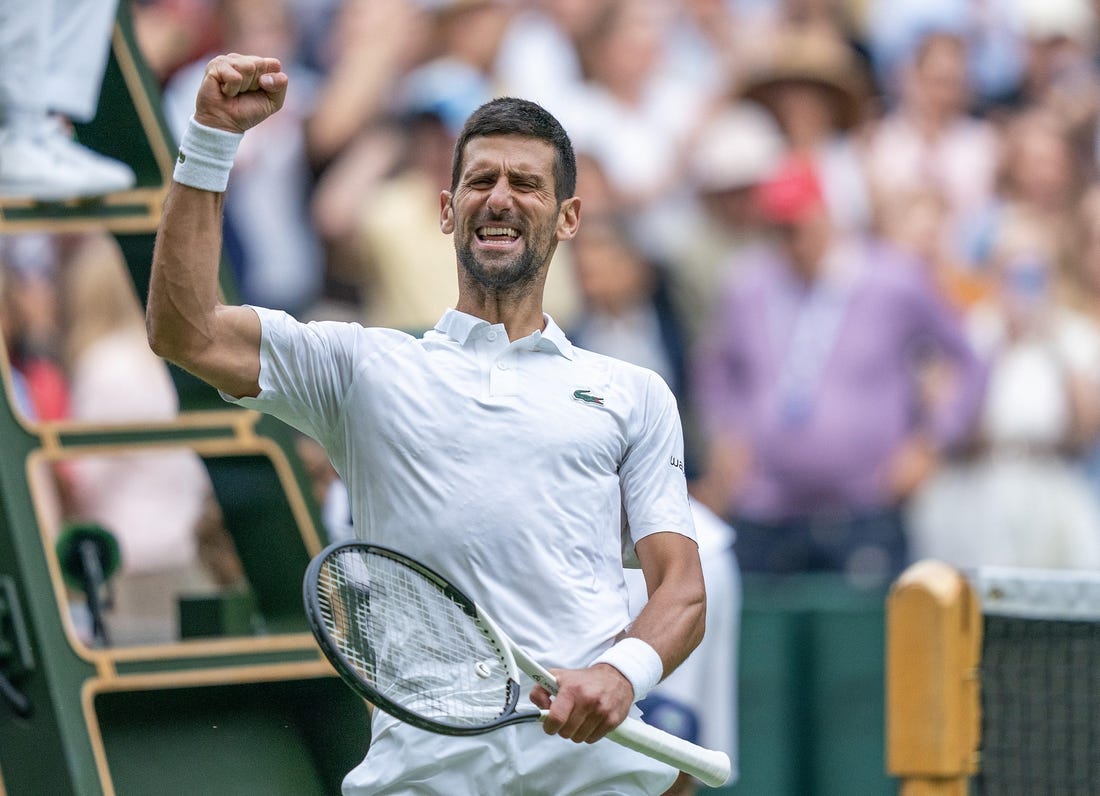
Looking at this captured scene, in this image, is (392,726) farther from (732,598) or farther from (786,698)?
(786,698)

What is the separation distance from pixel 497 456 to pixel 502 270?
14.6 inches

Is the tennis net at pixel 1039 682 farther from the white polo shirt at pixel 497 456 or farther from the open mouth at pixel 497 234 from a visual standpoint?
the open mouth at pixel 497 234

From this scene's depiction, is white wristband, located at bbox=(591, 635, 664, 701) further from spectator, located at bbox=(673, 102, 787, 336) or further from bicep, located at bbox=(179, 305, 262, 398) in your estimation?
spectator, located at bbox=(673, 102, 787, 336)

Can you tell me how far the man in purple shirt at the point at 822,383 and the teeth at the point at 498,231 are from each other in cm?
543

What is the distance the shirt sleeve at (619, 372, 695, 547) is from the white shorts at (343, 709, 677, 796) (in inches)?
17.6

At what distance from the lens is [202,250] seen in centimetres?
339

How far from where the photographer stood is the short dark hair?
3701 mm

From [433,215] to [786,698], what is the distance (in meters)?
2.94

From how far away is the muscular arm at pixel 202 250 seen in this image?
11.1ft

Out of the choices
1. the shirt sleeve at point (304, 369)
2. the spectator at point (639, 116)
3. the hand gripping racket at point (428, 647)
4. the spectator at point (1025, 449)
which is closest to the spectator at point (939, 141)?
the spectator at point (1025, 449)

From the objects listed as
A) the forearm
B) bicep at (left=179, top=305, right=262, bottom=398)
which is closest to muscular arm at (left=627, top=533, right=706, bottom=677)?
bicep at (left=179, top=305, right=262, bottom=398)

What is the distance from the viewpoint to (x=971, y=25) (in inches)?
397

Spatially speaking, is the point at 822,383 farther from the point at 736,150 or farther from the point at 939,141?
A: the point at 939,141

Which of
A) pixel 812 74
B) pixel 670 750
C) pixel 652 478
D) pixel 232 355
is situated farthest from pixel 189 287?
pixel 812 74
